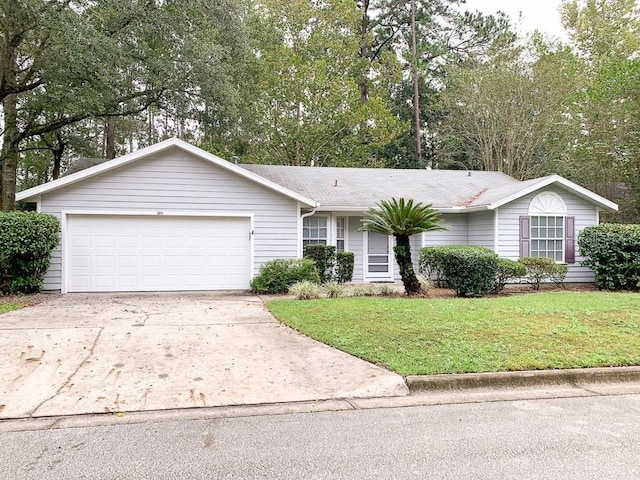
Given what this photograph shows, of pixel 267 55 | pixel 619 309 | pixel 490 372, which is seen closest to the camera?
pixel 490 372

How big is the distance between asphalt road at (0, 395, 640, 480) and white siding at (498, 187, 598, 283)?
9959 millimetres

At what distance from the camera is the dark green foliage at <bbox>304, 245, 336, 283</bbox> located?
12859 millimetres

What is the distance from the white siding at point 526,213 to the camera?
13.8 m

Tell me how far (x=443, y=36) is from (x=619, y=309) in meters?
26.1

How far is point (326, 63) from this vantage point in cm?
2561

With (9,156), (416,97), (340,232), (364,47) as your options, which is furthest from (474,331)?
(364,47)

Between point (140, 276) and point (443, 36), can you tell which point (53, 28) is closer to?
point (140, 276)

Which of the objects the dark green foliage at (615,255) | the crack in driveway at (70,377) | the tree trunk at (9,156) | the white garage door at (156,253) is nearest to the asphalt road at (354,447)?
the crack in driveway at (70,377)

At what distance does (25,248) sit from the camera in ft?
33.6

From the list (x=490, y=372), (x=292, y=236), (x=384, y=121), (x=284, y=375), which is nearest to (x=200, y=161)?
(x=292, y=236)

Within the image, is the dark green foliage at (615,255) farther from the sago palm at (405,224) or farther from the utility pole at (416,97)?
the utility pole at (416,97)

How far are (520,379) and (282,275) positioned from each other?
754cm

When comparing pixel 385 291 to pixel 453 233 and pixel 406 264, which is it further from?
pixel 453 233

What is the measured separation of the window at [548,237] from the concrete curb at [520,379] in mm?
9287
